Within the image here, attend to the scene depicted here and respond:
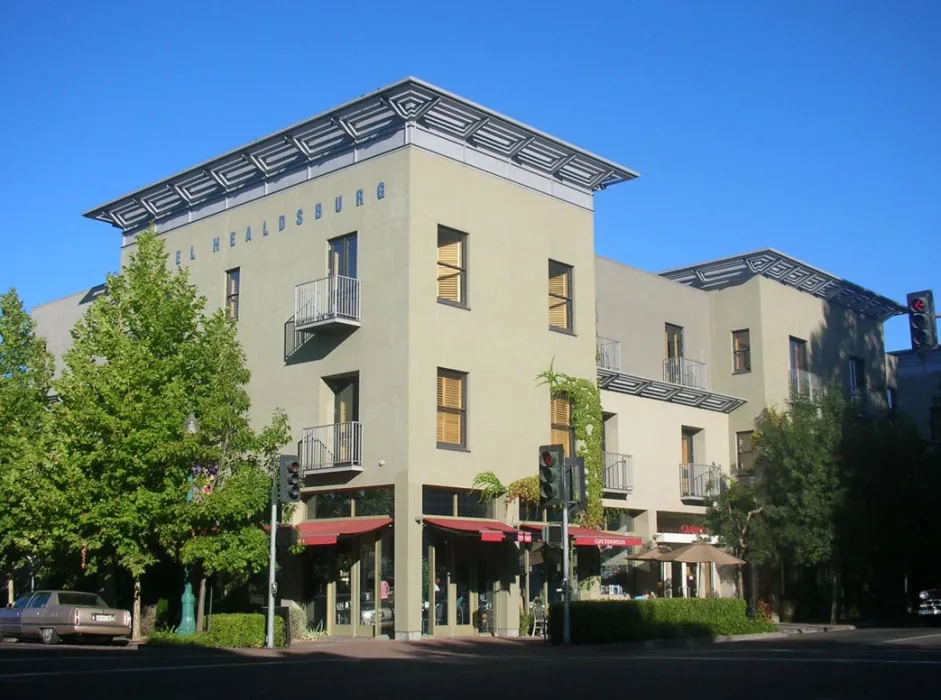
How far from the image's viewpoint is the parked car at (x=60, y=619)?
25.7 m

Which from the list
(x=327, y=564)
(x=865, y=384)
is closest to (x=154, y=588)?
(x=327, y=564)

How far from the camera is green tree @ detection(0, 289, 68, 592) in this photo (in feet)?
82.9

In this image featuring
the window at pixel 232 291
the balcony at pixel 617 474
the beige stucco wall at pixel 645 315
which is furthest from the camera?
the beige stucco wall at pixel 645 315

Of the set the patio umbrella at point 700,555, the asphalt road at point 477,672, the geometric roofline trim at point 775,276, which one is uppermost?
the geometric roofline trim at point 775,276

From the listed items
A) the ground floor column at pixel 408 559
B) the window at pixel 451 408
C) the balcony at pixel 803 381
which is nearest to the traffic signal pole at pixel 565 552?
the ground floor column at pixel 408 559

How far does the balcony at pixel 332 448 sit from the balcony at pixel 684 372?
1347 centimetres

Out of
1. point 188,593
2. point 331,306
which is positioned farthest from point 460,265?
point 188,593

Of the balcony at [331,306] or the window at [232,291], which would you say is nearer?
the balcony at [331,306]

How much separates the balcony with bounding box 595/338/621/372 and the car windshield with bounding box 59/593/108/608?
52.2 feet

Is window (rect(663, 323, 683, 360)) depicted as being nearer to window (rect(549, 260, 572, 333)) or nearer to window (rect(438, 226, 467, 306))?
window (rect(549, 260, 572, 333))

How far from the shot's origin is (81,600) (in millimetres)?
26672

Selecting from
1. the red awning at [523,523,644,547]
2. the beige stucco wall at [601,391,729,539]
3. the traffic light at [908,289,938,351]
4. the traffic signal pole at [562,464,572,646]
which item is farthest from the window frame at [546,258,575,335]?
the traffic light at [908,289,938,351]

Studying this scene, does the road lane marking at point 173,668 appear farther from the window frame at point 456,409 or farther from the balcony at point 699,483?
the balcony at point 699,483

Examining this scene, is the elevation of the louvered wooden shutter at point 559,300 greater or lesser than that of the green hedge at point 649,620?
greater
